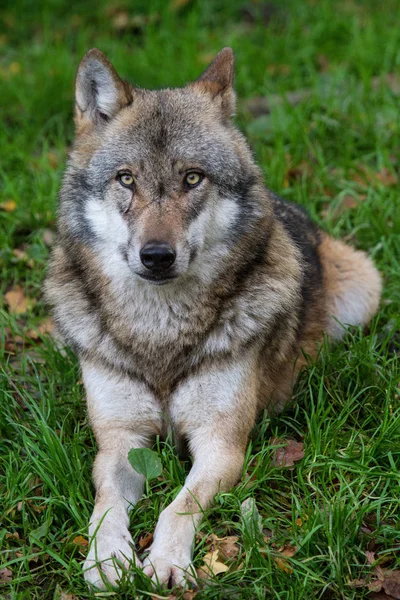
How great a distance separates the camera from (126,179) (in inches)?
153

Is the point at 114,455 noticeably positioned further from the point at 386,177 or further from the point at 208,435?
the point at 386,177

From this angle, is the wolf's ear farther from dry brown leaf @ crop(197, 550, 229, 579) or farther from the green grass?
dry brown leaf @ crop(197, 550, 229, 579)

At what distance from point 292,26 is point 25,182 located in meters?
3.73

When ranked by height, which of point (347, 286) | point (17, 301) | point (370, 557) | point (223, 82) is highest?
point (223, 82)

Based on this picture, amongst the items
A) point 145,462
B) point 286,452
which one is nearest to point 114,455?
point 145,462

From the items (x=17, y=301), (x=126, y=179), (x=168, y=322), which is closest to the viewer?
(x=126, y=179)

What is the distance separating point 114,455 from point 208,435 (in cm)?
47

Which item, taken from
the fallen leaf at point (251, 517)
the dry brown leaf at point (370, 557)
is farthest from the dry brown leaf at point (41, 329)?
the dry brown leaf at point (370, 557)

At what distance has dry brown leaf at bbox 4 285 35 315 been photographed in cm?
555

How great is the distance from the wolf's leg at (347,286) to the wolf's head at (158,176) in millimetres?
1331

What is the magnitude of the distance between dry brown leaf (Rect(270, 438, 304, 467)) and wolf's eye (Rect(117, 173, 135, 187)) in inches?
58.7

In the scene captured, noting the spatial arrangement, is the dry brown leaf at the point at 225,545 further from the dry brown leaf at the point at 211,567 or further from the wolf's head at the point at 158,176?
the wolf's head at the point at 158,176

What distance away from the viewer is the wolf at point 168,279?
3.80 meters

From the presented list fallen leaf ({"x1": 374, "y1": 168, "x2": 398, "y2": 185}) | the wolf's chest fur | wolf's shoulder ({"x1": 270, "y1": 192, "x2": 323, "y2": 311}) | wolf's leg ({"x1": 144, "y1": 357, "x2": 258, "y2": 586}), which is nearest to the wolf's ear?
wolf's shoulder ({"x1": 270, "y1": 192, "x2": 323, "y2": 311})
